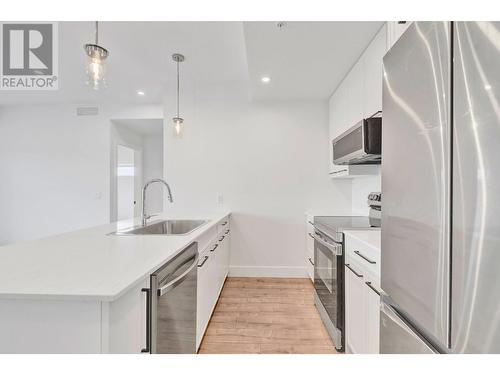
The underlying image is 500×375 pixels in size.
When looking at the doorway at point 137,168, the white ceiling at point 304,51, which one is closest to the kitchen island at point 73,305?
the white ceiling at point 304,51

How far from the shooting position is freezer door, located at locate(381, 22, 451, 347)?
71 cm

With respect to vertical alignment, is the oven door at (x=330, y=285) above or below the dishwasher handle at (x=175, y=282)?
below

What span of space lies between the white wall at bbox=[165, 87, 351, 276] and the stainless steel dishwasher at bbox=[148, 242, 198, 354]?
1987 millimetres

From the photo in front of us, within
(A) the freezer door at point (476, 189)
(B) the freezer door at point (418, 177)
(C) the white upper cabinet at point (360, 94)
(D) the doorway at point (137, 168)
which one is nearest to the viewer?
(A) the freezer door at point (476, 189)

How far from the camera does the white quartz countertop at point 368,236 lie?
1.34 m

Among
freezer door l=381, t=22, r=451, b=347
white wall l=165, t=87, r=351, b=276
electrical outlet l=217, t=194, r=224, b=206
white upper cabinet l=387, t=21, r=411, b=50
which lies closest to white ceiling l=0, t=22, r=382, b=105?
white upper cabinet l=387, t=21, r=411, b=50

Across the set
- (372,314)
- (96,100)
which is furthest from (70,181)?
(372,314)

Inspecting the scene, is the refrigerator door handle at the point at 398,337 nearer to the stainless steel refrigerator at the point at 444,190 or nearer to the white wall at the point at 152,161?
the stainless steel refrigerator at the point at 444,190

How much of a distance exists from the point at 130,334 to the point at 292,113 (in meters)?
3.25

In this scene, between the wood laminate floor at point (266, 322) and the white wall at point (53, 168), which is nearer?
the wood laminate floor at point (266, 322)

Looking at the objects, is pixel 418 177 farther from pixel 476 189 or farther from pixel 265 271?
pixel 265 271

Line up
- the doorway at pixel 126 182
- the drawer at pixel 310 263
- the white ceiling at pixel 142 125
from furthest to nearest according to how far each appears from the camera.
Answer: the doorway at pixel 126 182 → the white ceiling at pixel 142 125 → the drawer at pixel 310 263

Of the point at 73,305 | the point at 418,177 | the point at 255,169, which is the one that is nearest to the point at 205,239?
the point at 73,305

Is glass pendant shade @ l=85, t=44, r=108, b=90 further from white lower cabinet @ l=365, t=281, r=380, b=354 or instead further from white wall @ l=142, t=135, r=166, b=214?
white wall @ l=142, t=135, r=166, b=214
